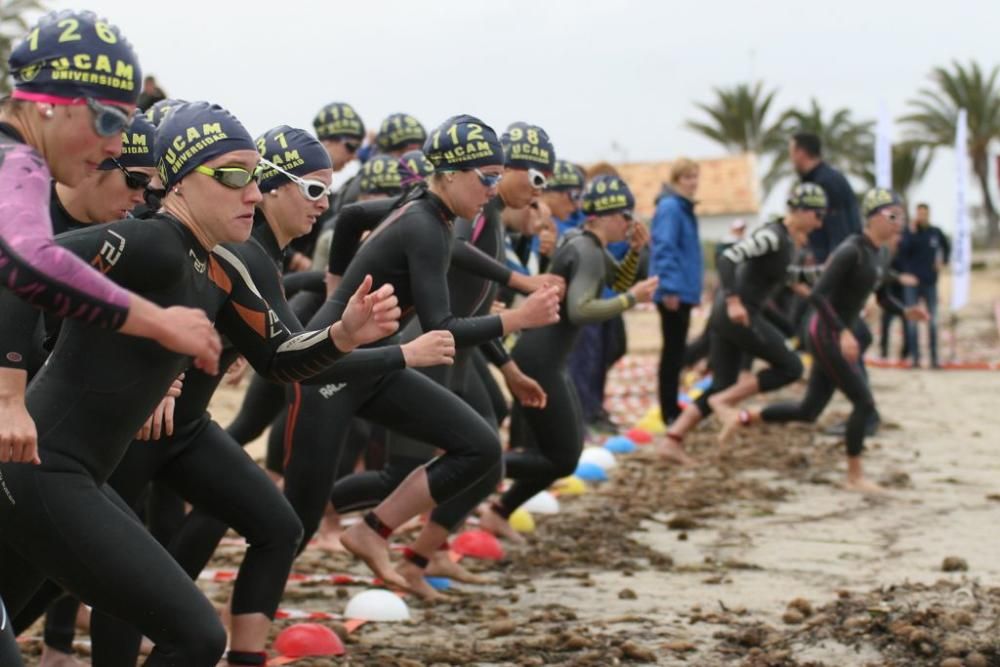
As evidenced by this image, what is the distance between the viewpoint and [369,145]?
10.9 metres

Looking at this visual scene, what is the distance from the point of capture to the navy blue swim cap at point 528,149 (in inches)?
284

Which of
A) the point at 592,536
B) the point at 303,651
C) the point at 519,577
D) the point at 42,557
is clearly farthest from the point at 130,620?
the point at 592,536

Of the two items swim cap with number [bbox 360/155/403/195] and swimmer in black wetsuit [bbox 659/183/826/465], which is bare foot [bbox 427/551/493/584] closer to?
swim cap with number [bbox 360/155/403/195]

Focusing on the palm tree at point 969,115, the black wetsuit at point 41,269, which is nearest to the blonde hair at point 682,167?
the black wetsuit at point 41,269

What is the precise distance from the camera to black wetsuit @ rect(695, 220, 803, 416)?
1067 cm

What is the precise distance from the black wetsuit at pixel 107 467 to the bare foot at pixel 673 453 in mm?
7669

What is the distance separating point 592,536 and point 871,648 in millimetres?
2990

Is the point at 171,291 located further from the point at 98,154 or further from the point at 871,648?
the point at 871,648

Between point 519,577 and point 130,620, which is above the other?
point 130,620

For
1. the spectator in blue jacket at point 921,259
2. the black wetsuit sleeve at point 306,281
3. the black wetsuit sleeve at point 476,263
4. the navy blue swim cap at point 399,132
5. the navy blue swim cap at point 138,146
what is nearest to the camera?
the navy blue swim cap at point 138,146

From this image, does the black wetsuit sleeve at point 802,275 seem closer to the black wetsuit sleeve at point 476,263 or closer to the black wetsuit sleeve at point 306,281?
the black wetsuit sleeve at point 306,281

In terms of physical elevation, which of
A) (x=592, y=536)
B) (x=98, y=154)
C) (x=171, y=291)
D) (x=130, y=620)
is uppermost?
(x=98, y=154)

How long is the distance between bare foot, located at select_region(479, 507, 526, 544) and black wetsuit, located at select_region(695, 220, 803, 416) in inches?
130

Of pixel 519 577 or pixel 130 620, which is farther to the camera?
pixel 519 577
